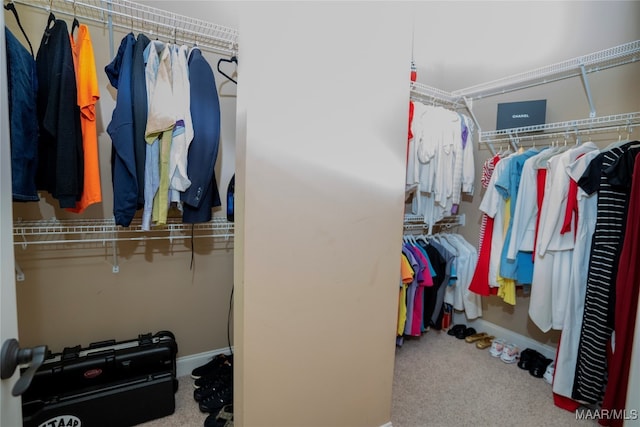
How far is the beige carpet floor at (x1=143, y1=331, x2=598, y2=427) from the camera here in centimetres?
164

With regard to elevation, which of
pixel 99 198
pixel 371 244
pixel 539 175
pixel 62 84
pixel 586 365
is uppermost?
pixel 62 84

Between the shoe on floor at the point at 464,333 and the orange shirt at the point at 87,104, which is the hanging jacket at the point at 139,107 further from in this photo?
the shoe on floor at the point at 464,333

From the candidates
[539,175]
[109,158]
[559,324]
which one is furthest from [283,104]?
[559,324]

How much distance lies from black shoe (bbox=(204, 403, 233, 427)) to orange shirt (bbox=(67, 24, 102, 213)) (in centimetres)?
120

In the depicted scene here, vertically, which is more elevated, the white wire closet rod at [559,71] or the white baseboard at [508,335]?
the white wire closet rod at [559,71]

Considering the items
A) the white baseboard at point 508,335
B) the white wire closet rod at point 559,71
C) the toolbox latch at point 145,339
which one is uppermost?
the white wire closet rod at point 559,71

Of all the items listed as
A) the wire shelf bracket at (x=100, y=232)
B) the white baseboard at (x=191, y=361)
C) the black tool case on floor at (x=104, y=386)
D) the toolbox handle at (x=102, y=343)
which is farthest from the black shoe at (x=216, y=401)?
the wire shelf bracket at (x=100, y=232)

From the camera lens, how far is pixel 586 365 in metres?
1.63

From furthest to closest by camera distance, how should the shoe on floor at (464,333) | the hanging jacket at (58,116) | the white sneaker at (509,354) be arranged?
the shoe on floor at (464,333)
the white sneaker at (509,354)
the hanging jacket at (58,116)

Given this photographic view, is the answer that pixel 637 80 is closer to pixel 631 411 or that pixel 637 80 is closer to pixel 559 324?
pixel 559 324

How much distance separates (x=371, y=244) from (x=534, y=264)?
1.31m

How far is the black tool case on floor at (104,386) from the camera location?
4.56ft

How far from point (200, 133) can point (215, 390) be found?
4.62 feet

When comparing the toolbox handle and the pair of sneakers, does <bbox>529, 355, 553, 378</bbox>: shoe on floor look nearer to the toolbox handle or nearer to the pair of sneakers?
the pair of sneakers
